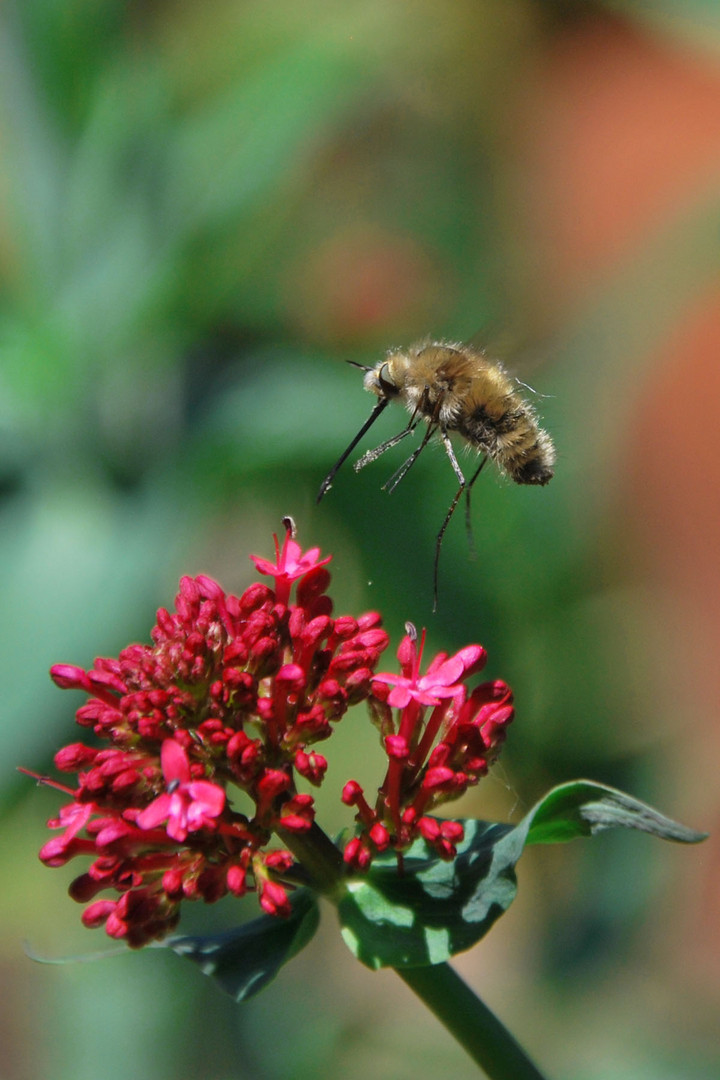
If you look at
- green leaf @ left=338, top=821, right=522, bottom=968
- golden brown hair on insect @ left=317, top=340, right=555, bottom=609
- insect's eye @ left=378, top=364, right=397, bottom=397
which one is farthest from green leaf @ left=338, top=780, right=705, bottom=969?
insect's eye @ left=378, top=364, right=397, bottom=397

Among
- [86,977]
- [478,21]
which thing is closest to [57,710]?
[86,977]

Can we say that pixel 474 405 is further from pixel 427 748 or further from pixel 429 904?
pixel 429 904

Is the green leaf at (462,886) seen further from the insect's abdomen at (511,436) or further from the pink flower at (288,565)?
the insect's abdomen at (511,436)

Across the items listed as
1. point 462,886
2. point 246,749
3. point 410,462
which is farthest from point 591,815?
point 410,462

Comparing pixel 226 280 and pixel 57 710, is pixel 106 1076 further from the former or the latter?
pixel 226 280

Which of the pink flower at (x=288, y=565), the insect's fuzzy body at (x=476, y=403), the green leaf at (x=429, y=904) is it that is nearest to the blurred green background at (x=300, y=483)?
the insect's fuzzy body at (x=476, y=403)

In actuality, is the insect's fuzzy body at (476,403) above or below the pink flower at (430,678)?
above

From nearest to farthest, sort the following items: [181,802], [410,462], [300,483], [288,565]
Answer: [181,802], [288,565], [410,462], [300,483]
